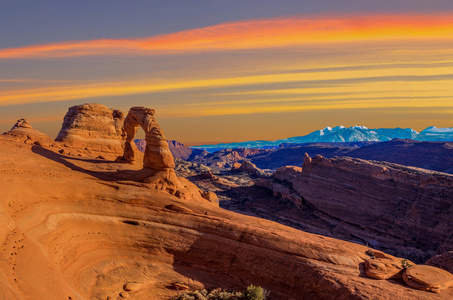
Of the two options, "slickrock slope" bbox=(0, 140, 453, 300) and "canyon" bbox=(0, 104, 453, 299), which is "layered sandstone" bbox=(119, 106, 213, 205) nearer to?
"canyon" bbox=(0, 104, 453, 299)

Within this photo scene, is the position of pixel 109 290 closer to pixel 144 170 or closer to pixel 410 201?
pixel 144 170

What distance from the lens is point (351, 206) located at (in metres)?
56.7

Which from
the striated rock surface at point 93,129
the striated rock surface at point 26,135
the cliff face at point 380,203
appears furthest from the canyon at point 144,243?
the cliff face at point 380,203

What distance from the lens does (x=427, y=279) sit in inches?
780

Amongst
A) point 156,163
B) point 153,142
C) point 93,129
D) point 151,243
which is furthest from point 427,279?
point 93,129

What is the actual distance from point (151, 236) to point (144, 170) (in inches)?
226

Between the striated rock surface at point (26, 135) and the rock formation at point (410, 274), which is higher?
the striated rock surface at point (26, 135)

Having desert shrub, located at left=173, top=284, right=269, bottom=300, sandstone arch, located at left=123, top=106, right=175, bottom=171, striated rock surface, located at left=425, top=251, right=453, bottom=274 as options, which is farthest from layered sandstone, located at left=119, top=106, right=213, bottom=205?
striated rock surface, located at left=425, top=251, right=453, bottom=274

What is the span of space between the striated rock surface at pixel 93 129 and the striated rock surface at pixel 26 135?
2832mm

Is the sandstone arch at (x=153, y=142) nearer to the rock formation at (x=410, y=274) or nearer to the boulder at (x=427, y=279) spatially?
the rock formation at (x=410, y=274)

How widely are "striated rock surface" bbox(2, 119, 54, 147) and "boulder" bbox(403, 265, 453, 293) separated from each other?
29.2 metres

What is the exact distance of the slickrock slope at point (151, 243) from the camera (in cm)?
2002

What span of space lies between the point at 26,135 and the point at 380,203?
48.4 meters

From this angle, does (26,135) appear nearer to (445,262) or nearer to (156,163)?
(156,163)
